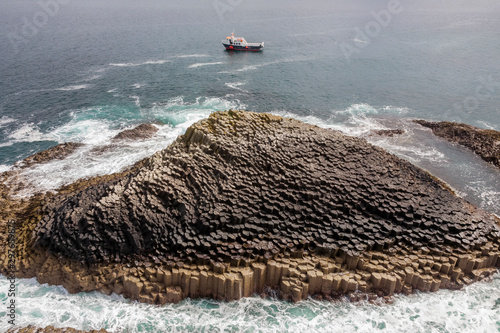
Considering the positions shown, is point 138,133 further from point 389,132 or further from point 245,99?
point 389,132

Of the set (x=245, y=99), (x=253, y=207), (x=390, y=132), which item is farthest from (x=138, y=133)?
(x=390, y=132)

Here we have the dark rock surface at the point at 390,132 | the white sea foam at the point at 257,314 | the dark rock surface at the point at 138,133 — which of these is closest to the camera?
the white sea foam at the point at 257,314

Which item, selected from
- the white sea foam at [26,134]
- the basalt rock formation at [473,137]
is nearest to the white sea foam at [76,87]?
the white sea foam at [26,134]

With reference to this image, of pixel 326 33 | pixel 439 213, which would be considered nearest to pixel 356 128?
pixel 439 213

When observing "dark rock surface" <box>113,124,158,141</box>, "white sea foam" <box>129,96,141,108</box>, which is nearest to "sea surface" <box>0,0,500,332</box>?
"white sea foam" <box>129,96,141,108</box>

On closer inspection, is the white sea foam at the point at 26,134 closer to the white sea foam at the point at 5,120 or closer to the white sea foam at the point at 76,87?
the white sea foam at the point at 5,120
